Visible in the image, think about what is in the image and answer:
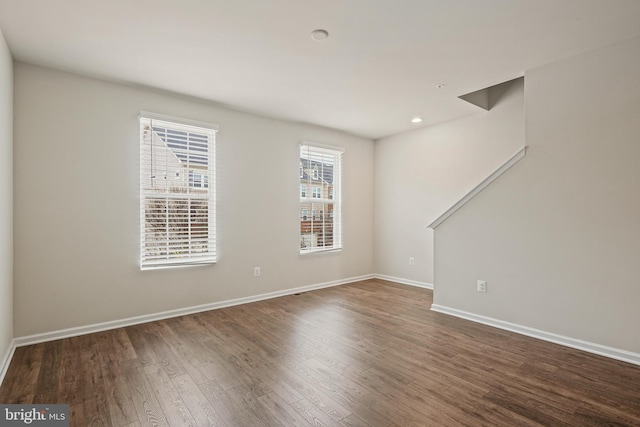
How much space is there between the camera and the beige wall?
2652 mm

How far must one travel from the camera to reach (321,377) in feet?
7.68

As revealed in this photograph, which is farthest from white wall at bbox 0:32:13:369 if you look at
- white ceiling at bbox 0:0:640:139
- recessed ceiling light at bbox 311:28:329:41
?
recessed ceiling light at bbox 311:28:329:41

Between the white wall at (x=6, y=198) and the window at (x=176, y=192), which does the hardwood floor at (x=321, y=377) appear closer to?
the white wall at (x=6, y=198)

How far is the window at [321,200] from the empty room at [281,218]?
496 mm

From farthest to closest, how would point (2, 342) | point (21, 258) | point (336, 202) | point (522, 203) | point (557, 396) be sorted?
point (336, 202), point (522, 203), point (21, 258), point (2, 342), point (557, 396)

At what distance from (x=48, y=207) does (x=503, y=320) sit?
4.63 meters

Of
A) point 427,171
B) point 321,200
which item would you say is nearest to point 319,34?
point 321,200

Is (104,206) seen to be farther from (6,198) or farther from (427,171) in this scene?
(427,171)

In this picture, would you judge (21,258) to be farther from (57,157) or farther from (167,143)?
(167,143)

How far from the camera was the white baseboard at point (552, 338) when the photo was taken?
2615 mm

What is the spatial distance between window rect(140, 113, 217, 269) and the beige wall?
3232 millimetres

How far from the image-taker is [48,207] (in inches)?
120

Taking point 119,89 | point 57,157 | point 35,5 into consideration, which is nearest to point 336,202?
point 119,89

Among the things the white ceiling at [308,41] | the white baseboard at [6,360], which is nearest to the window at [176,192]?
the white ceiling at [308,41]
